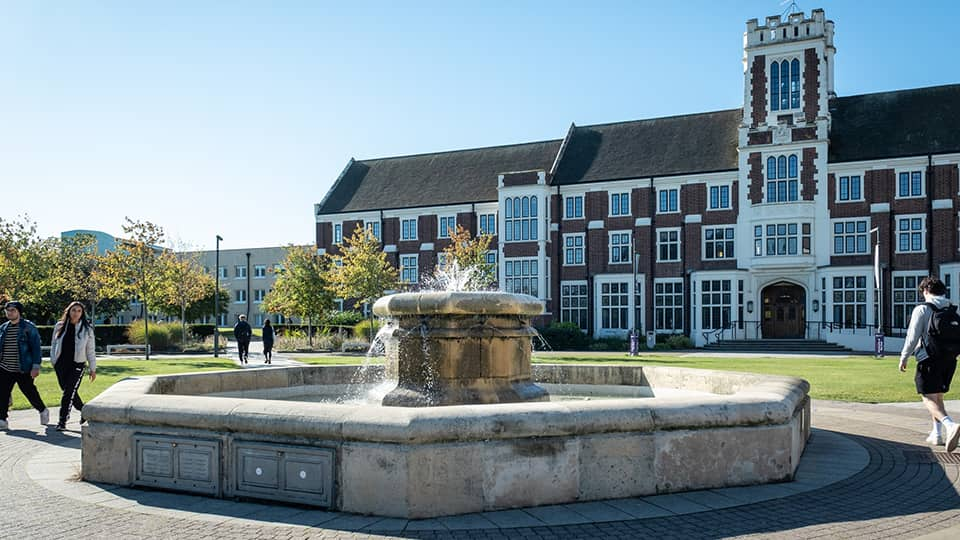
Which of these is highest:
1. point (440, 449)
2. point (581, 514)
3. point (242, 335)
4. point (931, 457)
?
point (440, 449)

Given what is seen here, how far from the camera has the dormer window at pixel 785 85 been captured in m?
44.0

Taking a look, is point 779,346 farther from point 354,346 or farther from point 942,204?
point 354,346

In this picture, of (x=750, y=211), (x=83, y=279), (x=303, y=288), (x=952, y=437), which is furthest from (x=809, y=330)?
(x=83, y=279)

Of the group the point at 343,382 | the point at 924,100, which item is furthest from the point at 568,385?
the point at 924,100

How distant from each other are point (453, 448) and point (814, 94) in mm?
43505

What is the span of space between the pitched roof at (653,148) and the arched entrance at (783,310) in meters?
7.52

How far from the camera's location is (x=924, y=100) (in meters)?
43.9

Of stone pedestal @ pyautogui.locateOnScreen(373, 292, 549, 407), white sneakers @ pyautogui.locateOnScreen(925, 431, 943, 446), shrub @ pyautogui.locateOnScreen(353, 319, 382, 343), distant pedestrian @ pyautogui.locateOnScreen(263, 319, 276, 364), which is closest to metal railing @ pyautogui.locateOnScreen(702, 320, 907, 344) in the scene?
shrub @ pyautogui.locateOnScreen(353, 319, 382, 343)

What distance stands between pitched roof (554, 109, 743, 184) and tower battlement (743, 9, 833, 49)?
4.57 m

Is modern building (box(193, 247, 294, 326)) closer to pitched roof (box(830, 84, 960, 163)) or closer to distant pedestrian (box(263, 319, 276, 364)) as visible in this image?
distant pedestrian (box(263, 319, 276, 364))

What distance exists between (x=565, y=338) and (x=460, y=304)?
36.3 meters

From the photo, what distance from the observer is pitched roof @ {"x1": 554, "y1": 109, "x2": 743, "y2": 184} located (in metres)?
46.4

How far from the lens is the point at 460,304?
854cm

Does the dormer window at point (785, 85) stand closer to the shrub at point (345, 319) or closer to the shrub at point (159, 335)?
the shrub at point (345, 319)
